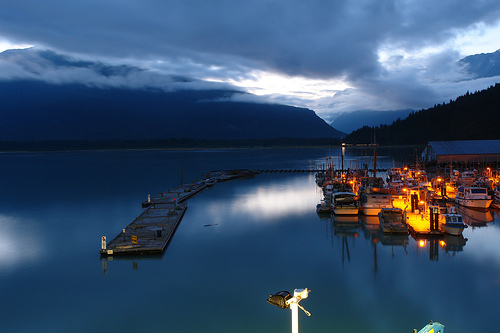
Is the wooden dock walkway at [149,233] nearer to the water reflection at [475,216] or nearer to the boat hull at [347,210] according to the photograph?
the boat hull at [347,210]

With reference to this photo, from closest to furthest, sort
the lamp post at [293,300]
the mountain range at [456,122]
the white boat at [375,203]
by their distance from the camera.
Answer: the lamp post at [293,300] < the white boat at [375,203] < the mountain range at [456,122]

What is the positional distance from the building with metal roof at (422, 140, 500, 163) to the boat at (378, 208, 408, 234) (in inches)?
2039

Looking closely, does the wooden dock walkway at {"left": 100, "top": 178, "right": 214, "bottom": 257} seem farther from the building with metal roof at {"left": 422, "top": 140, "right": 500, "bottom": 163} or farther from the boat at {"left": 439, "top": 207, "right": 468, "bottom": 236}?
the building with metal roof at {"left": 422, "top": 140, "right": 500, "bottom": 163}

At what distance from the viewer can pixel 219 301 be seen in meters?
14.6

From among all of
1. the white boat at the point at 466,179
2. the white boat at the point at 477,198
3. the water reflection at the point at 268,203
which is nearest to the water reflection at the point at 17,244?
the water reflection at the point at 268,203

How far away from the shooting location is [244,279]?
16859 mm

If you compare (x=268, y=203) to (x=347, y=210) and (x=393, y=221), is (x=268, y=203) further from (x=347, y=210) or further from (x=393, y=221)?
(x=393, y=221)

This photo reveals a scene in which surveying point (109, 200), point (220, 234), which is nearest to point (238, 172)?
point (109, 200)

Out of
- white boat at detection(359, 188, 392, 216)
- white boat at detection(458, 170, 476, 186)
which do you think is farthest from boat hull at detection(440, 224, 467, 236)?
white boat at detection(458, 170, 476, 186)

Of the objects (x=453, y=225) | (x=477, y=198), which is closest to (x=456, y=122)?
(x=477, y=198)

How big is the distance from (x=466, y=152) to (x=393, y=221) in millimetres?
56086

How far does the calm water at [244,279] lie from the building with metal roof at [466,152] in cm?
4413

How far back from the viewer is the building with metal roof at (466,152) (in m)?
69.2

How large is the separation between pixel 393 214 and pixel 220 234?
440 inches
